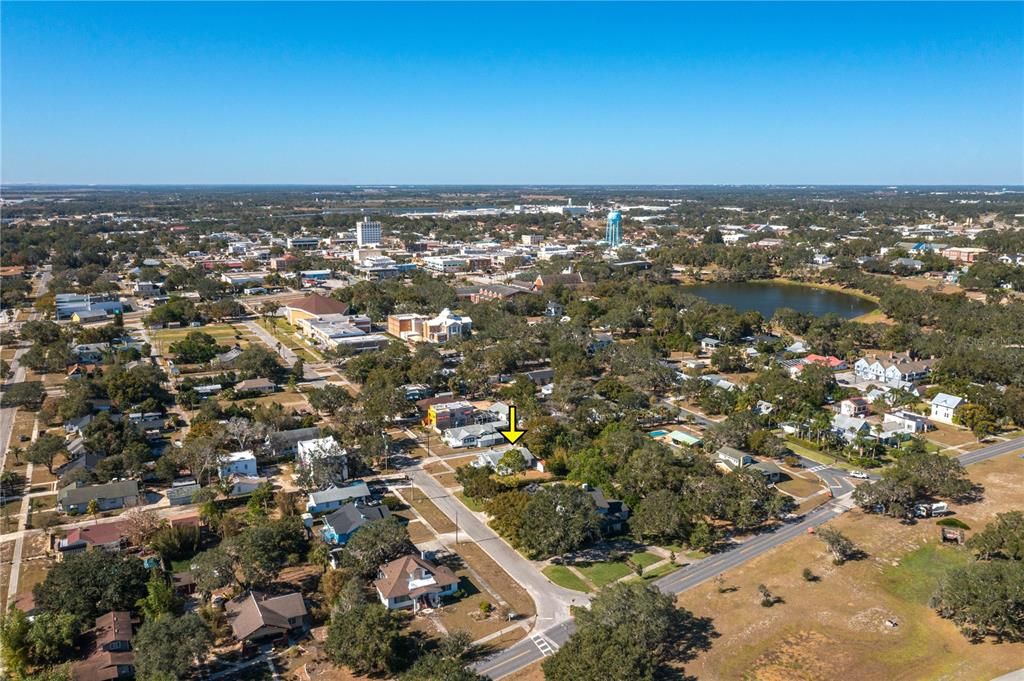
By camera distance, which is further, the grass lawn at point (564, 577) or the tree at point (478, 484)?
the tree at point (478, 484)

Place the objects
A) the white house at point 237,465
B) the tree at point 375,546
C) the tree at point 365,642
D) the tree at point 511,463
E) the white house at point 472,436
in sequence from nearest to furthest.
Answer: the tree at point 365,642, the tree at point 375,546, the white house at point 237,465, the tree at point 511,463, the white house at point 472,436

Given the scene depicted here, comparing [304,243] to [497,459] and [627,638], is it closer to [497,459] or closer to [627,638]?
[497,459]

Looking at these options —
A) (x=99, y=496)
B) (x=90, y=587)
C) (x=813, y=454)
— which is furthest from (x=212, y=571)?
(x=813, y=454)

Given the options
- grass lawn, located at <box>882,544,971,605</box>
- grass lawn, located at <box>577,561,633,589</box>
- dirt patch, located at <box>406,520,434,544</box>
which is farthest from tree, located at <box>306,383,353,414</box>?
grass lawn, located at <box>882,544,971,605</box>

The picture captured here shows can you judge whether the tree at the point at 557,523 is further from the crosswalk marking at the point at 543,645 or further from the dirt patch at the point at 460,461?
the dirt patch at the point at 460,461

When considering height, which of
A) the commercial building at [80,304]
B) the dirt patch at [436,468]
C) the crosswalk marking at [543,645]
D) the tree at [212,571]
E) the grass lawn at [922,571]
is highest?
Result: the commercial building at [80,304]

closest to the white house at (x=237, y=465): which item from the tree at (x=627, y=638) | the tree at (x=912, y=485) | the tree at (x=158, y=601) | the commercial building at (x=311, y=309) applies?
the tree at (x=158, y=601)
